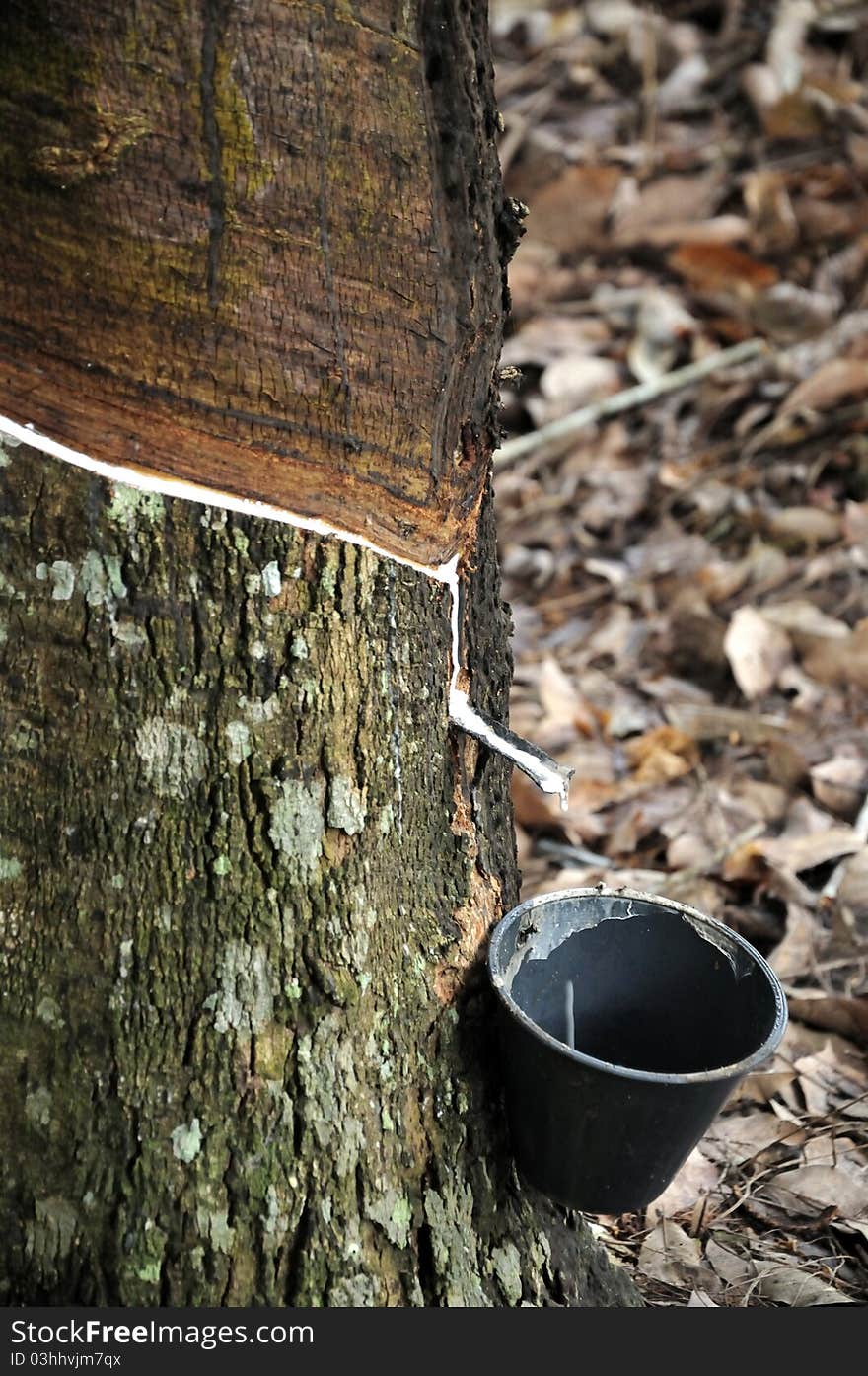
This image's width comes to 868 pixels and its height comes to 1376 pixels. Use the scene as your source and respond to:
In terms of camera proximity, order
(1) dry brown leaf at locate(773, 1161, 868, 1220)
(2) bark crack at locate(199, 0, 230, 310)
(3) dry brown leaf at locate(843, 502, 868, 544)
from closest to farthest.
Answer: (2) bark crack at locate(199, 0, 230, 310) < (1) dry brown leaf at locate(773, 1161, 868, 1220) < (3) dry brown leaf at locate(843, 502, 868, 544)

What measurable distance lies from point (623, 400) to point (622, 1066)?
303 centimetres

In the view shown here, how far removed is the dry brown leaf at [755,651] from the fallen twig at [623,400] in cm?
116

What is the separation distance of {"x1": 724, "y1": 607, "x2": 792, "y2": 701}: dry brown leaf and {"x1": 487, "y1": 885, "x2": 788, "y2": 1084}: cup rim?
1564mm

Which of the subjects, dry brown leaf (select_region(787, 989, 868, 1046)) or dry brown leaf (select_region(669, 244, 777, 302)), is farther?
dry brown leaf (select_region(669, 244, 777, 302))

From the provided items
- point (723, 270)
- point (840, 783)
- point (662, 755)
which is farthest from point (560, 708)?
point (723, 270)

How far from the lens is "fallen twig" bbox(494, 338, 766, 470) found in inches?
162

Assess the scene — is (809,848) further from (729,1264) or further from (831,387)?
(831,387)

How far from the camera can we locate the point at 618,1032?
5.55ft

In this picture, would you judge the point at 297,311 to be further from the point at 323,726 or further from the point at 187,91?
the point at 323,726

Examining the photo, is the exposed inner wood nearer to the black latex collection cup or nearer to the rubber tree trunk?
the rubber tree trunk

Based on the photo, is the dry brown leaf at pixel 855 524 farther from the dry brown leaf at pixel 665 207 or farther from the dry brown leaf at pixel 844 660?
the dry brown leaf at pixel 665 207

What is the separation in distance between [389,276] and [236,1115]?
900 mm

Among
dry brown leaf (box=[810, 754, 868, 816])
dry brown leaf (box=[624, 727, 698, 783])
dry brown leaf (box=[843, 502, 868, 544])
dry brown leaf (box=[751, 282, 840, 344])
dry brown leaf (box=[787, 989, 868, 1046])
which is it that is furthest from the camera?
dry brown leaf (box=[751, 282, 840, 344])

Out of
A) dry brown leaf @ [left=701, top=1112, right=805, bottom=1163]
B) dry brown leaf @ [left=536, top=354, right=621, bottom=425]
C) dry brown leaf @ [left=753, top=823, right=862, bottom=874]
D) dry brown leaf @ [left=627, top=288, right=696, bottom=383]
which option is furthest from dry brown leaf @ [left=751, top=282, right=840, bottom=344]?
dry brown leaf @ [left=701, top=1112, right=805, bottom=1163]
